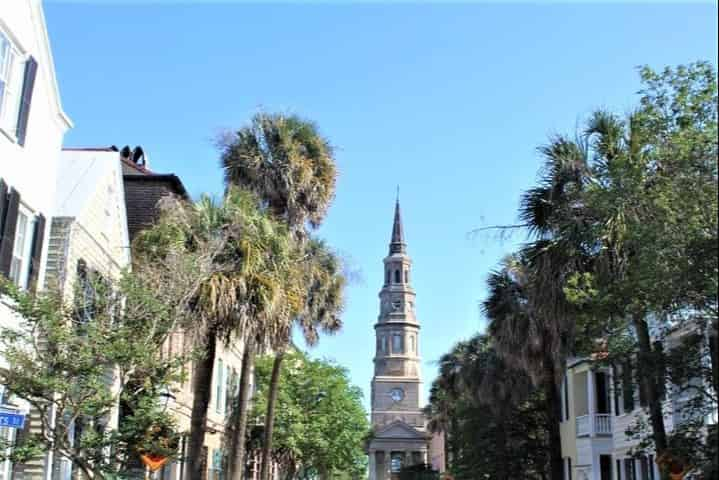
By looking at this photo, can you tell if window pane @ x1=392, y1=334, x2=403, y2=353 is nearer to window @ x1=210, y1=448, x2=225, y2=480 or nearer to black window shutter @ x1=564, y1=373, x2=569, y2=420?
window @ x1=210, y1=448, x2=225, y2=480

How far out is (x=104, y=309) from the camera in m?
14.3

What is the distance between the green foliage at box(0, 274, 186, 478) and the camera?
42.3ft

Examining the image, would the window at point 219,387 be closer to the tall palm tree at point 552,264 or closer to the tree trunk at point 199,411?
the tall palm tree at point 552,264

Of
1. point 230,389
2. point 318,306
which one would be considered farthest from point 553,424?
point 230,389

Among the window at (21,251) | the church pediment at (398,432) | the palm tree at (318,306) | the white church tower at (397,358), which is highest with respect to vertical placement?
the white church tower at (397,358)

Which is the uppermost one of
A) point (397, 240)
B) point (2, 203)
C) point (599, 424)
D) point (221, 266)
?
point (397, 240)

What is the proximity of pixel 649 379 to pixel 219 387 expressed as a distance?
1017 inches

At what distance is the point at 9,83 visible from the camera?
16.2m

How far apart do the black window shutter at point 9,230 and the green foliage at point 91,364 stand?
5.06 feet

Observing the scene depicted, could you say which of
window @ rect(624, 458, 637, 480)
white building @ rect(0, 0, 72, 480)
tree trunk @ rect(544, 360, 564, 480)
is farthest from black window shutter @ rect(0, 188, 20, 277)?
window @ rect(624, 458, 637, 480)

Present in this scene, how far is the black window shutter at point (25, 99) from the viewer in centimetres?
1644

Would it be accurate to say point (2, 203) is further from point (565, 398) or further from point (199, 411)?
point (565, 398)

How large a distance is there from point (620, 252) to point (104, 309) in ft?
30.2

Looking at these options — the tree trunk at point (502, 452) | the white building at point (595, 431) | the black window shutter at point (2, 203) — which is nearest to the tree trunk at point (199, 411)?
the black window shutter at point (2, 203)
